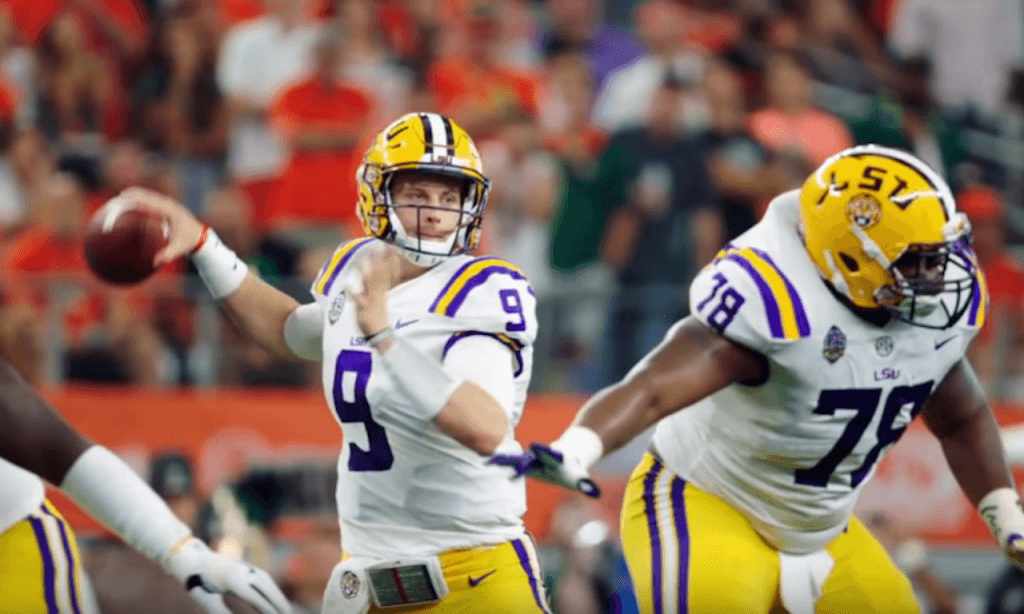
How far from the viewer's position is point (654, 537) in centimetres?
537

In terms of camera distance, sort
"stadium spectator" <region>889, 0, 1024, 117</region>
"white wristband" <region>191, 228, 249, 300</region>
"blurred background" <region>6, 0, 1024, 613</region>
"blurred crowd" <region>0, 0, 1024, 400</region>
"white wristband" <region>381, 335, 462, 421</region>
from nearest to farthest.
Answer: "white wristband" <region>381, 335, 462, 421</region>, "white wristband" <region>191, 228, 249, 300</region>, "blurred background" <region>6, 0, 1024, 613</region>, "blurred crowd" <region>0, 0, 1024, 400</region>, "stadium spectator" <region>889, 0, 1024, 117</region>

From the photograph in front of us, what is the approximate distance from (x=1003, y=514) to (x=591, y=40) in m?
5.57

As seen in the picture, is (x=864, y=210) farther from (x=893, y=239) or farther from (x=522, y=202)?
(x=522, y=202)

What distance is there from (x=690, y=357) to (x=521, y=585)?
2.67 feet

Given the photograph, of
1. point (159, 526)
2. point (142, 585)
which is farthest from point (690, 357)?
point (142, 585)

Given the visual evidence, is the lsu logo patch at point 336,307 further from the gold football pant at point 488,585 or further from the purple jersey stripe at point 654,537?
the purple jersey stripe at point 654,537

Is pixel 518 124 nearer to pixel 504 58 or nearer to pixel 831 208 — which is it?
pixel 504 58

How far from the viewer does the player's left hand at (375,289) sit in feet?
14.7

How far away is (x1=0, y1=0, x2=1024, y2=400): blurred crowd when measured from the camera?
8.74 meters

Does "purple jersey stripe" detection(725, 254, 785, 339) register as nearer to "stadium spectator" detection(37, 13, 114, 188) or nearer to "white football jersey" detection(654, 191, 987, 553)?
"white football jersey" detection(654, 191, 987, 553)

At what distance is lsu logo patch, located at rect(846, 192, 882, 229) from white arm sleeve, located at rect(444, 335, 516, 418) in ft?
3.74

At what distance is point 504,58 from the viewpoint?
10.2m

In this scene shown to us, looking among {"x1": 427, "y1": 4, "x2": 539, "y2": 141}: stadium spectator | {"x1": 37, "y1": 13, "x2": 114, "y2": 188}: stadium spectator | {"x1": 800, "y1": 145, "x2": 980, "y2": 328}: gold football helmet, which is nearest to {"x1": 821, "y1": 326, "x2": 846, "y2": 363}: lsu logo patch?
{"x1": 800, "y1": 145, "x2": 980, "y2": 328}: gold football helmet

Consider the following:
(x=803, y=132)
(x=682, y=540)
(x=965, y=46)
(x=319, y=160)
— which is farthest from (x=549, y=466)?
(x=965, y=46)
